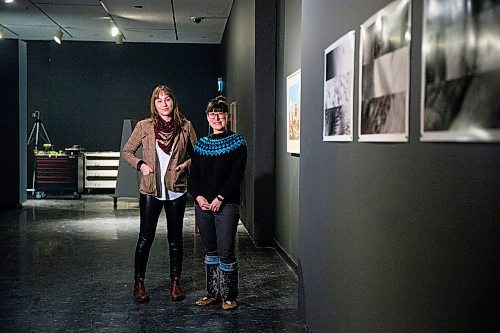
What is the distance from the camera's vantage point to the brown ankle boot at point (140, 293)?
4531 millimetres

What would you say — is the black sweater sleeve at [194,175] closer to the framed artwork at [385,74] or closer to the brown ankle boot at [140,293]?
the brown ankle boot at [140,293]

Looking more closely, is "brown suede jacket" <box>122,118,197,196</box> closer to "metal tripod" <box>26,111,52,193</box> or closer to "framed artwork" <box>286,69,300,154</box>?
"framed artwork" <box>286,69,300,154</box>

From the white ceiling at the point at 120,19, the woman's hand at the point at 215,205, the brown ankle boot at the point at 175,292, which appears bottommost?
the brown ankle boot at the point at 175,292

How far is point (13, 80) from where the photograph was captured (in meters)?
10.5

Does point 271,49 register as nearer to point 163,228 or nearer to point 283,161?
point 283,161

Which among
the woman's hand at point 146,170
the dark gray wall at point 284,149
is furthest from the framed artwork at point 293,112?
the woman's hand at point 146,170

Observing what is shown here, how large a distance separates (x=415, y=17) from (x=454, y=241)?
0.71 metres

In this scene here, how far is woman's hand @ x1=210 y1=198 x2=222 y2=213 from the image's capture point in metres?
4.14

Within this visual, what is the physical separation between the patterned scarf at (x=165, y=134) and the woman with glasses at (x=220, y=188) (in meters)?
0.27

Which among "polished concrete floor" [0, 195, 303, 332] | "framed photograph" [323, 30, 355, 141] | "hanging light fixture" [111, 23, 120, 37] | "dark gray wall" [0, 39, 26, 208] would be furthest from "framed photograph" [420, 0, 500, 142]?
"hanging light fixture" [111, 23, 120, 37]

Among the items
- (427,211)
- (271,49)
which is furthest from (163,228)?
(427,211)

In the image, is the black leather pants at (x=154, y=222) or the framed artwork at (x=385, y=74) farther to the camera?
the black leather pants at (x=154, y=222)

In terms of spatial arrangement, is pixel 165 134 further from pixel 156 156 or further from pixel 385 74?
pixel 385 74

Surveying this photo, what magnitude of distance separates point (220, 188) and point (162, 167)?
51 cm
